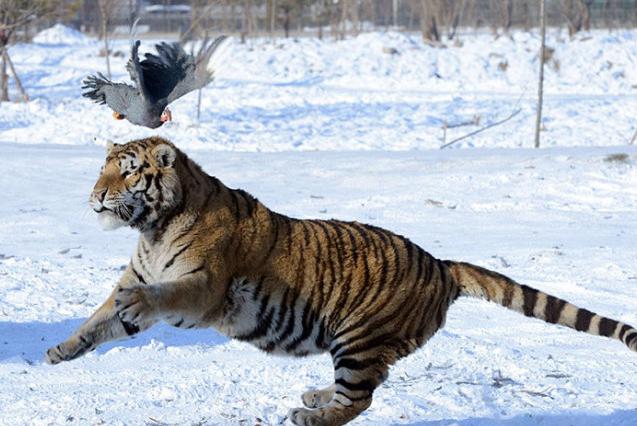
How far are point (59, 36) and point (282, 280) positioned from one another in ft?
131

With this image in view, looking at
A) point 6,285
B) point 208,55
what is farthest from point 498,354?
point 6,285

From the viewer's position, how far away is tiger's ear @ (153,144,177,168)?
14.7 feet

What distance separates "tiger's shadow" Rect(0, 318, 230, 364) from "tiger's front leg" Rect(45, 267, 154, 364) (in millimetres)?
1957

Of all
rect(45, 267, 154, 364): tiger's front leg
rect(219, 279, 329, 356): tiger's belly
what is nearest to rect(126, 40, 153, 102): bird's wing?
rect(45, 267, 154, 364): tiger's front leg

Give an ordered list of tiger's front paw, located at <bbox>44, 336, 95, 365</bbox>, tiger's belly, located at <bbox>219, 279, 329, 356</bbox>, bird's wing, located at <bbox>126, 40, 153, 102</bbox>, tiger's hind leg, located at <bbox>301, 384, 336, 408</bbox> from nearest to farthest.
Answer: tiger's front paw, located at <bbox>44, 336, 95, 365</bbox>
tiger's belly, located at <bbox>219, 279, 329, 356</bbox>
tiger's hind leg, located at <bbox>301, 384, 336, 408</bbox>
bird's wing, located at <bbox>126, 40, 153, 102</bbox>

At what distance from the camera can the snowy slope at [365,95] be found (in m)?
21.7

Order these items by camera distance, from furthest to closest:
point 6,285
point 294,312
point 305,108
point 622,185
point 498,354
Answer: point 305,108
point 622,185
point 6,285
point 498,354
point 294,312

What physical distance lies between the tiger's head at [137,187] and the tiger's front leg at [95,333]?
0.31 metres

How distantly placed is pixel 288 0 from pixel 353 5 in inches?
102

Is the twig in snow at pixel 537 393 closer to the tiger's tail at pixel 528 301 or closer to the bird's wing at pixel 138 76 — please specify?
the tiger's tail at pixel 528 301

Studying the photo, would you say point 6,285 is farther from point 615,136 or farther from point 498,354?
point 615,136

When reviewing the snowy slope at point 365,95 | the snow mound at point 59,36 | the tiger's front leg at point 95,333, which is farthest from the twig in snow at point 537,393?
the snow mound at point 59,36

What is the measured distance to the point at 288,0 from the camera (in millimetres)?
41281

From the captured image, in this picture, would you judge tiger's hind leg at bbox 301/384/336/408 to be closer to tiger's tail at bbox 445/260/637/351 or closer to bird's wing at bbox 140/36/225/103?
tiger's tail at bbox 445/260/637/351
